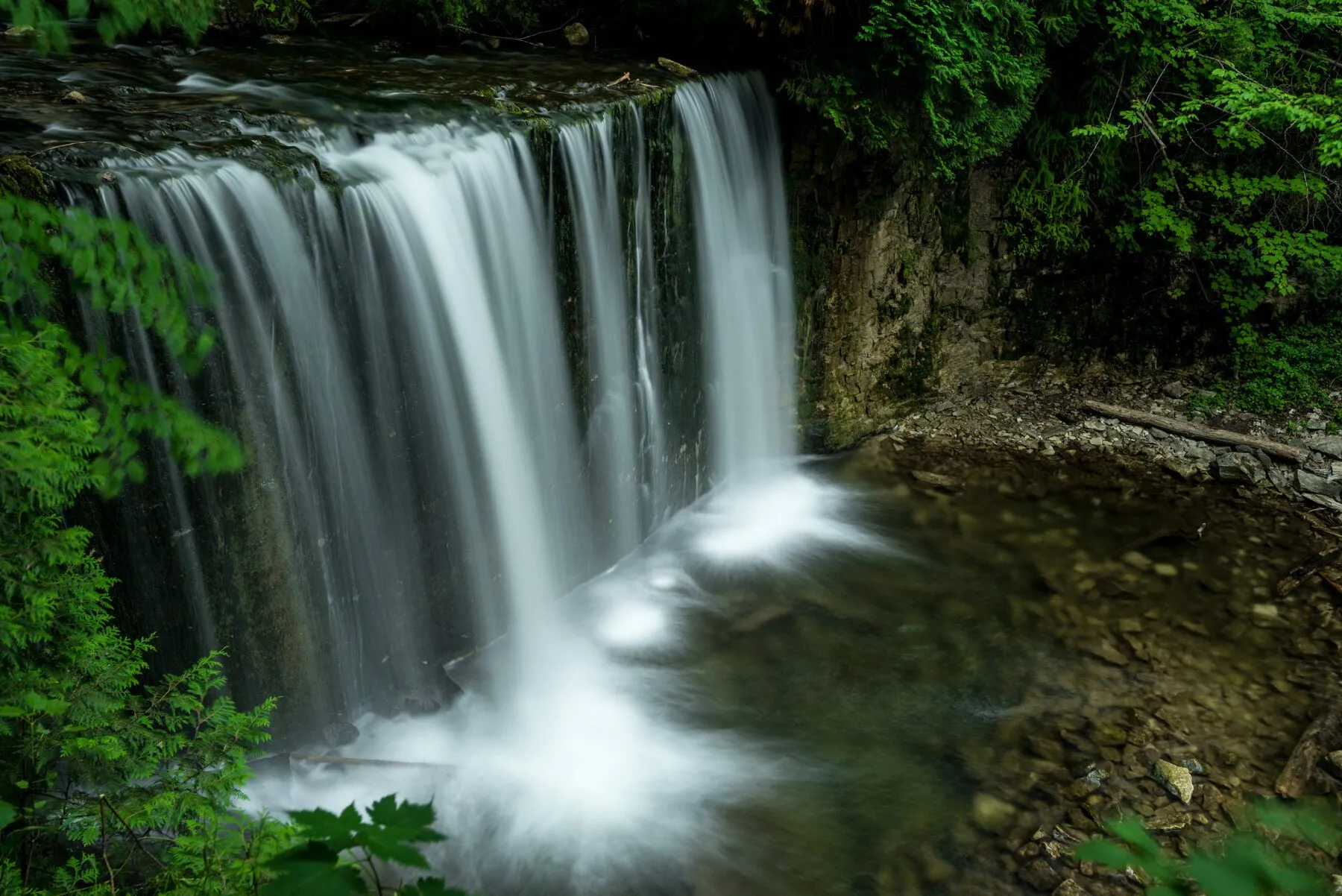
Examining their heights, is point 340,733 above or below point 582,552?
below

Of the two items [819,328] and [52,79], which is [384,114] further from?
[819,328]

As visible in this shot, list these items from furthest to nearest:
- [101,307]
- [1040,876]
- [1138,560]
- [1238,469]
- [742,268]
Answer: [1238,469], [742,268], [1138,560], [1040,876], [101,307]

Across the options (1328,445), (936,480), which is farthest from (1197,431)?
(936,480)

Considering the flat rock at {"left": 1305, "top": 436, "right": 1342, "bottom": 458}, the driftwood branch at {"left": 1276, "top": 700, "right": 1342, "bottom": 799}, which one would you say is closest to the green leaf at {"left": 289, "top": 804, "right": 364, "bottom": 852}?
the driftwood branch at {"left": 1276, "top": 700, "right": 1342, "bottom": 799}

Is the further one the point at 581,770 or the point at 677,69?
the point at 677,69

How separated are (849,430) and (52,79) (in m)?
6.20

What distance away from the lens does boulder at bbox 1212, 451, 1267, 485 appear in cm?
795

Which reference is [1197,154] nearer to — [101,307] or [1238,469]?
[1238,469]

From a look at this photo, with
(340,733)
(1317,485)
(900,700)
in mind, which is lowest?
(900,700)

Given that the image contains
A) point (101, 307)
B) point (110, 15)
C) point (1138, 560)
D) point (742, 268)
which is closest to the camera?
point (110, 15)

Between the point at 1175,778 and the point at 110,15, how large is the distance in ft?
17.9

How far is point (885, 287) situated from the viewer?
27.7 ft

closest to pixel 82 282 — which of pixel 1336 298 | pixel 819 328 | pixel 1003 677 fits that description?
pixel 1003 677

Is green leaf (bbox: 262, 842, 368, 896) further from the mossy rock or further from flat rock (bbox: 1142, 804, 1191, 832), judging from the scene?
flat rock (bbox: 1142, 804, 1191, 832)
